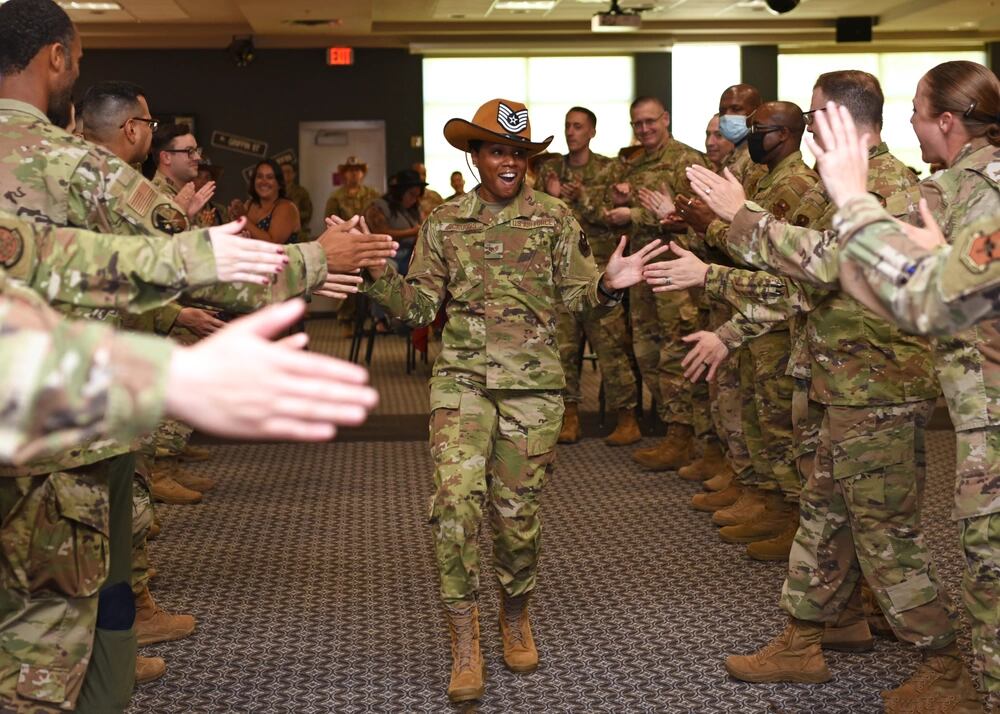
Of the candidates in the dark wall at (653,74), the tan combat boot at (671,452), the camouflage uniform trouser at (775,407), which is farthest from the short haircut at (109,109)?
the dark wall at (653,74)

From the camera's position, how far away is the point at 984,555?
9.16ft

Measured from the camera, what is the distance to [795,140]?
4.74 m

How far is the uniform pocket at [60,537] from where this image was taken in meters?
2.48

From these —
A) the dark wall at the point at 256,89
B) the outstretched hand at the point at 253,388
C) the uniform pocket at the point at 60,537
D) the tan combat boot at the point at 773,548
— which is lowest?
the tan combat boot at the point at 773,548

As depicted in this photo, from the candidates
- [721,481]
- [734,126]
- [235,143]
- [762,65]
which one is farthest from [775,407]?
[762,65]

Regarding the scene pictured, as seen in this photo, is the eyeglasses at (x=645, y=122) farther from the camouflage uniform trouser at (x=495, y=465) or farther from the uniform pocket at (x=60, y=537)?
the uniform pocket at (x=60, y=537)

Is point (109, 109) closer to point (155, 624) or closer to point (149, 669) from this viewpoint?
point (155, 624)

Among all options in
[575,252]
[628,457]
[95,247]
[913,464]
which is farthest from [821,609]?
[628,457]

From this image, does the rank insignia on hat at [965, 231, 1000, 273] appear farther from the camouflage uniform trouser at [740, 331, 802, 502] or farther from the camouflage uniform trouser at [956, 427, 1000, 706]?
the camouflage uniform trouser at [740, 331, 802, 502]

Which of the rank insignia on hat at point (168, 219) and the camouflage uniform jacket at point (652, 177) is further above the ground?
the camouflage uniform jacket at point (652, 177)

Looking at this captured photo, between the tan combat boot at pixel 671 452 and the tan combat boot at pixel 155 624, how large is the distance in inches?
130

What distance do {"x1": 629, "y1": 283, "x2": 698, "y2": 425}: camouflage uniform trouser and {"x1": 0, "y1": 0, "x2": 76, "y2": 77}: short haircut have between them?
4.46m

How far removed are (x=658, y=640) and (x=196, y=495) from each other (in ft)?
10.2

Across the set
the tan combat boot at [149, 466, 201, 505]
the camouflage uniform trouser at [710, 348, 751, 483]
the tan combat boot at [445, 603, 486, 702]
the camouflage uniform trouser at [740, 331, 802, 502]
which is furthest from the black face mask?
the tan combat boot at [149, 466, 201, 505]
